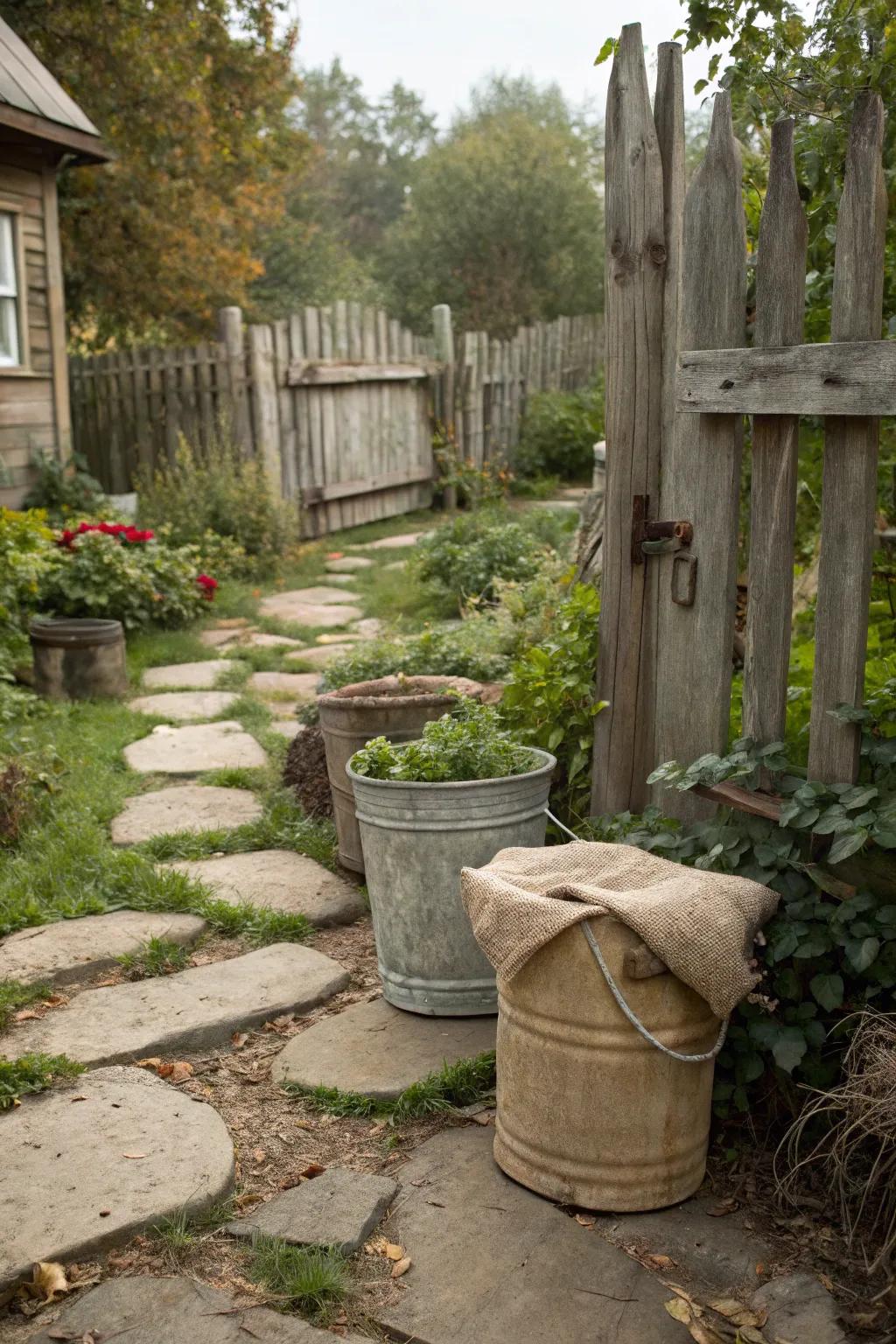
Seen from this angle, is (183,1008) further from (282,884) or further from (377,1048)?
(282,884)

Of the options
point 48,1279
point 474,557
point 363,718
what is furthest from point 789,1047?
point 474,557

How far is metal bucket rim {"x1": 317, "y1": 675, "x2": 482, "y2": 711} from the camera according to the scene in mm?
4117

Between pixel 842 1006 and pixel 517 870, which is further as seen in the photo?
pixel 517 870

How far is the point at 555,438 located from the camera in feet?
50.2

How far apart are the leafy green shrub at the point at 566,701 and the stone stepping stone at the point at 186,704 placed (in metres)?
2.72

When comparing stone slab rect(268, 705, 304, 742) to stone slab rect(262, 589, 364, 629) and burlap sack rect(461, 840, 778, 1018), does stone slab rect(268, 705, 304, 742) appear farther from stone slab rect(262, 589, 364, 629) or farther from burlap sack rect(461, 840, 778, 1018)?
burlap sack rect(461, 840, 778, 1018)

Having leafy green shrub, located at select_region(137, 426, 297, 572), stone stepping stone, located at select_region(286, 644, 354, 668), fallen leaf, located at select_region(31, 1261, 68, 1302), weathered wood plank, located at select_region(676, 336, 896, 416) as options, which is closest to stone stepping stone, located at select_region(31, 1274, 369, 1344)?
fallen leaf, located at select_region(31, 1261, 68, 1302)

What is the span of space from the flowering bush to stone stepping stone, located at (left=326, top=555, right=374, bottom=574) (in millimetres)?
2067

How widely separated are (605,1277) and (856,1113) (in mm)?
554

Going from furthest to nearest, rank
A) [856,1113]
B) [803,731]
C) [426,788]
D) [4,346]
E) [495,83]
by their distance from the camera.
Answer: [495,83] → [4,346] → [426,788] → [803,731] → [856,1113]

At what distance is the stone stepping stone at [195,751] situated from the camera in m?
5.49

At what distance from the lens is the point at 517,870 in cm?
271

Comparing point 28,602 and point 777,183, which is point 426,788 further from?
point 28,602

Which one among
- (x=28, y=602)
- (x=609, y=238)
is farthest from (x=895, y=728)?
(x=28, y=602)
